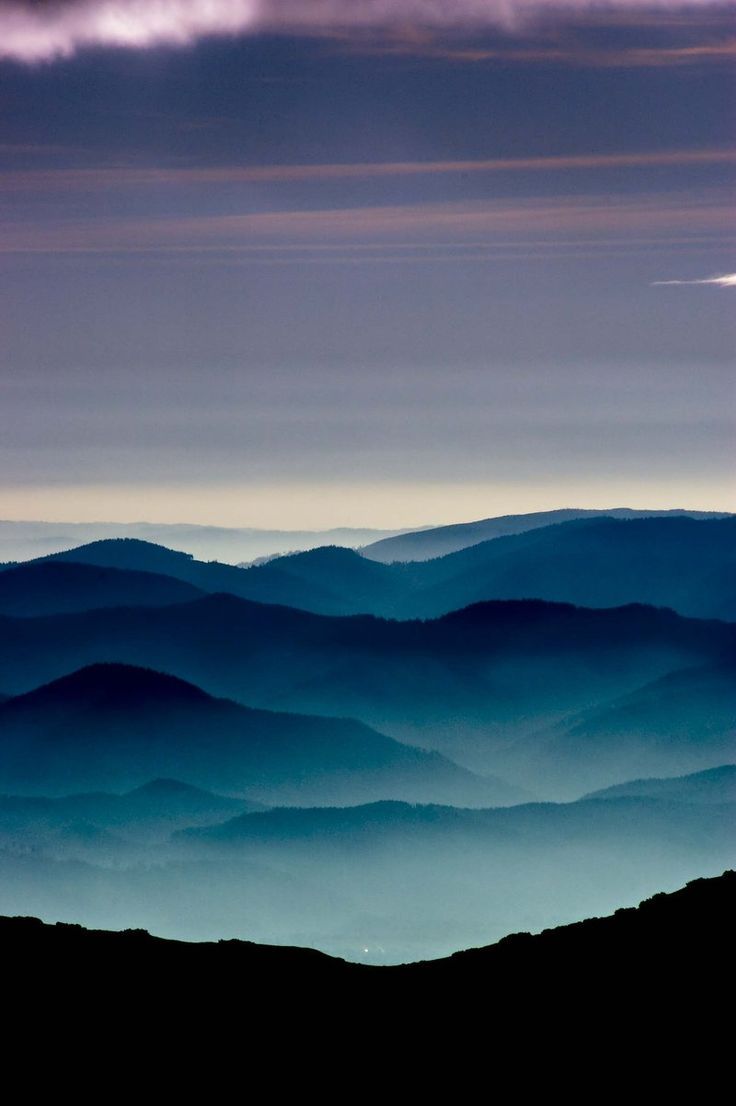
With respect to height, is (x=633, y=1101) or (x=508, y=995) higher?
(x=508, y=995)

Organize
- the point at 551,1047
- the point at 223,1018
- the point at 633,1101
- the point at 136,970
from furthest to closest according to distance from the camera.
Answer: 1. the point at 136,970
2. the point at 223,1018
3. the point at 551,1047
4. the point at 633,1101

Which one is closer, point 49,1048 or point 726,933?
point 49,1048

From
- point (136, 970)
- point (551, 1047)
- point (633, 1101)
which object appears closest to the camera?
point (633, 1101)

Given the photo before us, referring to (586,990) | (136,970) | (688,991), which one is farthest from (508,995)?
(136,970)

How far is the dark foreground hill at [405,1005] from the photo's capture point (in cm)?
4519

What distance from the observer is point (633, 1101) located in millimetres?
41875

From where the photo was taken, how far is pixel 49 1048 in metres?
46.8

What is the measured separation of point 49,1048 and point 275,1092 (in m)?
7.55

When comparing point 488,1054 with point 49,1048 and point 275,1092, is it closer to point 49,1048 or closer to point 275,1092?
point 275,1092

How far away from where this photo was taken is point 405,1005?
49.7 metres

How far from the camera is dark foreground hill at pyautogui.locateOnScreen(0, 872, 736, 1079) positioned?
45.2 m

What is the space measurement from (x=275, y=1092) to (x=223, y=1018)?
17.1 feet

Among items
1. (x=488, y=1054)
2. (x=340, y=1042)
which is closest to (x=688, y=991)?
(x=488, y=1054)

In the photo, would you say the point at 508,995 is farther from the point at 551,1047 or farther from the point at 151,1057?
the point at 151,1057
